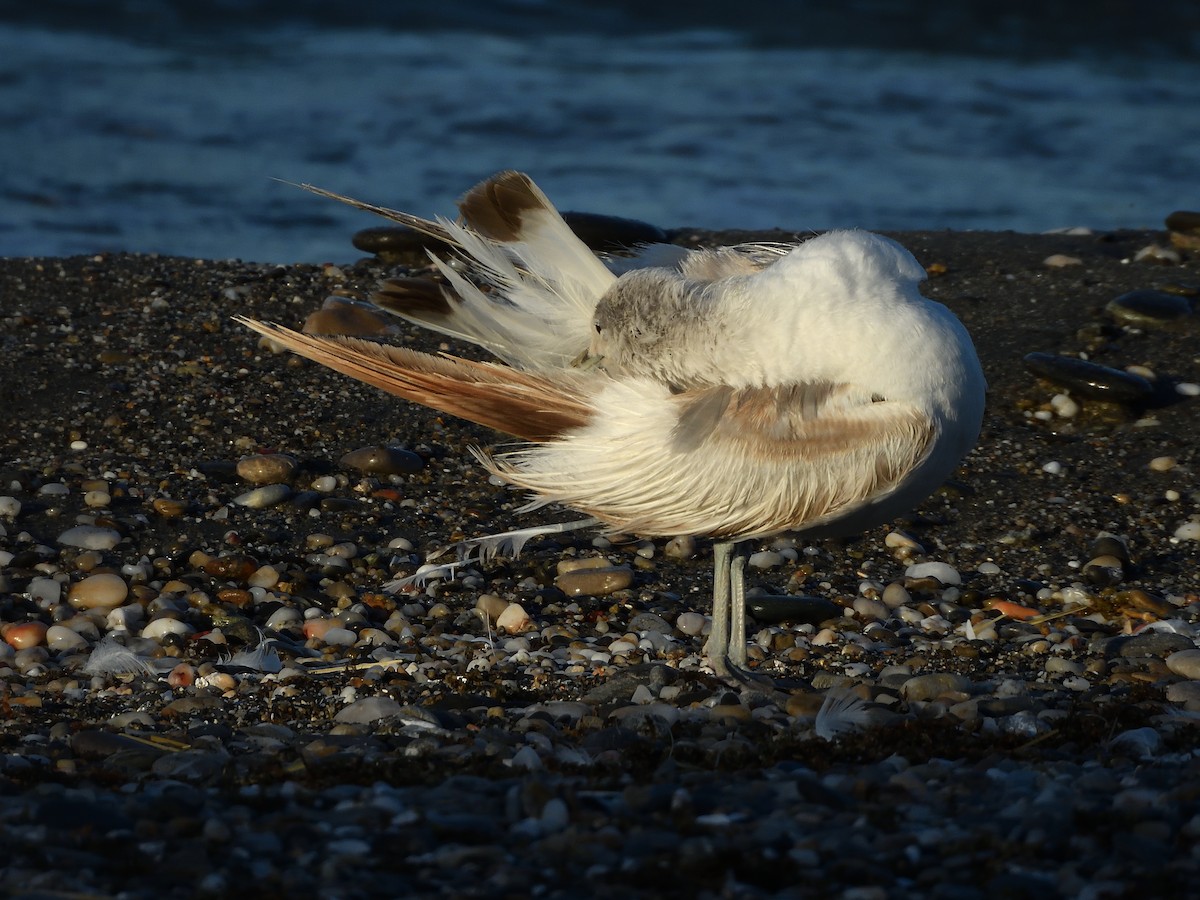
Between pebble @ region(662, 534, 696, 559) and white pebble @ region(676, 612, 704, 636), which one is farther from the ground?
pebble @ region(662, 534, 696, 559)

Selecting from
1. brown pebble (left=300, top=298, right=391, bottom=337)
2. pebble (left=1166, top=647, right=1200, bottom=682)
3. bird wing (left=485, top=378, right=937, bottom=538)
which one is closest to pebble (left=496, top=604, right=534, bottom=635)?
bird wing (left=485, top=378, right=937, bottom=538)

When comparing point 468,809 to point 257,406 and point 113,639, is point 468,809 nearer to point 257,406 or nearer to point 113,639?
point 113,639

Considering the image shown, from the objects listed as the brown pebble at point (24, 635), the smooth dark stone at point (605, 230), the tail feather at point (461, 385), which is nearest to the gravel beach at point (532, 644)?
the brown pebble at point (24, 635)

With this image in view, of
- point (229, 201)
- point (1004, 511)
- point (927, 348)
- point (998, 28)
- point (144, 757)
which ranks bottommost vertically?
point (144, 757)

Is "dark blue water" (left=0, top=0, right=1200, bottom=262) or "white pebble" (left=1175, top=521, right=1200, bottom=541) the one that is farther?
"dark blue water" (left=0, top=0, right=1200, bottom=262)

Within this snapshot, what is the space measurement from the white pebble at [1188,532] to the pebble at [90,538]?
4125 mm

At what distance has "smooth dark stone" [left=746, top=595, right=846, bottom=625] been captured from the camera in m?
5.24

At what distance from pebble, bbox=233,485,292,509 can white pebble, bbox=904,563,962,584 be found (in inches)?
97.5

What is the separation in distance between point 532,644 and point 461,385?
3.22ft

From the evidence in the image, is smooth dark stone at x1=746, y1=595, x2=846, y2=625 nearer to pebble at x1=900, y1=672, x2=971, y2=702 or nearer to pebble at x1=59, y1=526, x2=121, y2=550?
pebble at x1=900, y1=672, x2=971, y2=702

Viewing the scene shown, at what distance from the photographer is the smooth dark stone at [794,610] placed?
524 centimetres

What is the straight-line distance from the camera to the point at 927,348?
4285mm

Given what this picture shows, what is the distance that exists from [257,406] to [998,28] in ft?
55.6

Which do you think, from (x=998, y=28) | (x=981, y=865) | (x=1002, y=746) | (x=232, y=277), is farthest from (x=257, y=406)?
(x=998, y=28)
